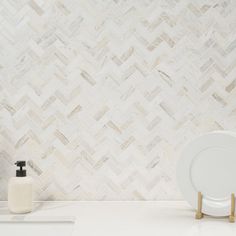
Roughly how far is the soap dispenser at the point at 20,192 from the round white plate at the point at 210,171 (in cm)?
51

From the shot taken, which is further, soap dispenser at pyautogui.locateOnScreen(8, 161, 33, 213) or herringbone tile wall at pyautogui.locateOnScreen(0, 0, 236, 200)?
herringbone tile wall at pyautogui.locateOnScreen(0, 0, 236, 200)

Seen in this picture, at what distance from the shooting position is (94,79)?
4.96 feet

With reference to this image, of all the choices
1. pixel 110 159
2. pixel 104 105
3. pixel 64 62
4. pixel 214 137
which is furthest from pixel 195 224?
pixel 64 62

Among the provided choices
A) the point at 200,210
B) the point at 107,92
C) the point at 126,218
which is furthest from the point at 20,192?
the point at 200,210

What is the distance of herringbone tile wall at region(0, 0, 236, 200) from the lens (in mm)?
1493

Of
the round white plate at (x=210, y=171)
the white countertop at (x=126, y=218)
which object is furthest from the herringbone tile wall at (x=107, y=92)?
the round white plate at (x=210, y=171)

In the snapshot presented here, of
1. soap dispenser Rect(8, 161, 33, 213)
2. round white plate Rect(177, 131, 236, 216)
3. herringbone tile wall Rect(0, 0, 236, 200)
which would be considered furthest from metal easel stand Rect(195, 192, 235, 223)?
soap dispenser Rect(8, 161, 33, 213)

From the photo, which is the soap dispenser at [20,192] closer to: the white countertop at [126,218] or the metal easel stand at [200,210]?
the white countertop at [126,218]

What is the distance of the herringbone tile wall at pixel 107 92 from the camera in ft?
4.90

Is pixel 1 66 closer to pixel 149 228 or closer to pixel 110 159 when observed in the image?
pixel 110 159

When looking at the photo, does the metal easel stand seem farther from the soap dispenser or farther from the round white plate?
the soap dispenser

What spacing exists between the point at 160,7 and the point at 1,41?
2.01ft

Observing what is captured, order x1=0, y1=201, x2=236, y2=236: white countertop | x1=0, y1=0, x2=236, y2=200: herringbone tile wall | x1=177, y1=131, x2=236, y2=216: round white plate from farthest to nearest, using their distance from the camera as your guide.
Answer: x1=0, y1=0, x2=236, y2=200: herringbone tile wall
x1=177, y1=131, x2=236, y2=216: round white plate
x1=0, y1=201, x2=236, y2=236: white countertop

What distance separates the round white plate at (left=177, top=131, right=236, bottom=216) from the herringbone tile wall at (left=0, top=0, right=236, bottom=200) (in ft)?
0.54
